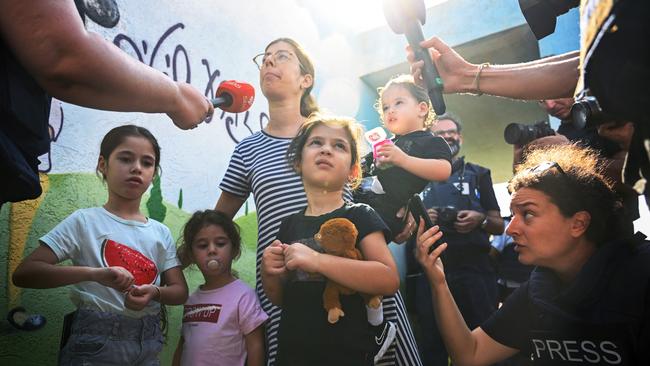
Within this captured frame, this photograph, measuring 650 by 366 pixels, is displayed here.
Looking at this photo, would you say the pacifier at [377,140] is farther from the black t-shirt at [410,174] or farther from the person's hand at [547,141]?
the person's hand at [547,141]

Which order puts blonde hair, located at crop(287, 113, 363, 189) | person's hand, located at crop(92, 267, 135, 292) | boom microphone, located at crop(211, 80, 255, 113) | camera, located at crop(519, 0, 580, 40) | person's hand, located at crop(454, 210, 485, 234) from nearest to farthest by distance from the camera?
camera, located at crop(519, 0, 580, 40)
person's hand, located at crop(92, 267, 135, 292)
blonde hair, located at crop(287, 113, 363, 189)
boom microphone, located at crop(211, 80, 255, 113)
person's hand, located at crop(454, 210, 485, 234)

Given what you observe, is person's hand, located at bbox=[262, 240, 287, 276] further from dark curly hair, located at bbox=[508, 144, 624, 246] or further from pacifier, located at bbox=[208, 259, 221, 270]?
dark curly hair, located at bbox=[508, 144, 624, 246]

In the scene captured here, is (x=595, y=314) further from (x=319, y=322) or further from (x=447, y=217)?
(x=447, y=217)

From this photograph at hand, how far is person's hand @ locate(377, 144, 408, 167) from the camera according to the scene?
2090 millimetres

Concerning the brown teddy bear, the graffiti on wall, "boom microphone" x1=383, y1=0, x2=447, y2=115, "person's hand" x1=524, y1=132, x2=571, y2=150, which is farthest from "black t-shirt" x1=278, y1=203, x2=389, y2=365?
the graffiti on wall

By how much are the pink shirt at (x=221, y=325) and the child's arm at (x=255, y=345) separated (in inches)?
0.8

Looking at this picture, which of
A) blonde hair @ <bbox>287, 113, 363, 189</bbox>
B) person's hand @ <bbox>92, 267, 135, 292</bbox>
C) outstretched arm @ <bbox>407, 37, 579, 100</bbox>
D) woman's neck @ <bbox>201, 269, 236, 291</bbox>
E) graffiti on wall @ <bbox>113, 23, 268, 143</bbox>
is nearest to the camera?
outstretched arm @ <bbox>407, 37, 579, 100</bbox>

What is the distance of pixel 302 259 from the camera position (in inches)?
54.5

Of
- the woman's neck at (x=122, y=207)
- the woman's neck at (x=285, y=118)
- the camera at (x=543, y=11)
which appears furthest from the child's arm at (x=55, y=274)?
the camera at (x=543, y=11)

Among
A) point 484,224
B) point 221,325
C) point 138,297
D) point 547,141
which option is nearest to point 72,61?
point 138,297

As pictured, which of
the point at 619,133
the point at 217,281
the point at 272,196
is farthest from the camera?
the point at 217,281

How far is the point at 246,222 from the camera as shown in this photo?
3.29 m

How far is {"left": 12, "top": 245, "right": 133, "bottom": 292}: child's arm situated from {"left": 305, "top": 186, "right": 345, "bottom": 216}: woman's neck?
640 millimetres

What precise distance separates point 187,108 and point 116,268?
2.14ft
